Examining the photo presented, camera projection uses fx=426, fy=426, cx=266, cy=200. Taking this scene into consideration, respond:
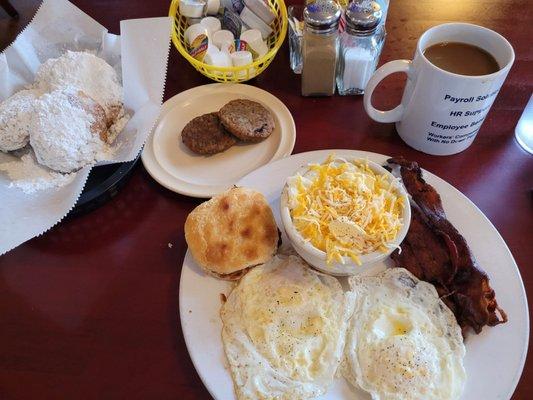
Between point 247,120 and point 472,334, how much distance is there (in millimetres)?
769

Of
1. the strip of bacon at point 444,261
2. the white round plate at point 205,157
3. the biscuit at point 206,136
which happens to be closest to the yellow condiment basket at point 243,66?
the white round plate at point 205,157

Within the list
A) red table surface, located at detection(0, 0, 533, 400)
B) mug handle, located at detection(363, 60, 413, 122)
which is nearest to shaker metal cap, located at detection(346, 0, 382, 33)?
mug handle, located at detection(363, 60, 413, 122)

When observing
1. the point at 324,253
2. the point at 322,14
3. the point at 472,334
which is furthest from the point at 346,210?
the point at 322,14

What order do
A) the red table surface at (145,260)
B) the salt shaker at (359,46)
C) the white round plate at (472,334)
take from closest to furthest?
the white round plate at (472,334), the red table surface at (145,260), the salt shaker at (359,46)

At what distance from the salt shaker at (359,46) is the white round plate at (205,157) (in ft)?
Answer: 0.73

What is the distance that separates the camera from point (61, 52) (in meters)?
1.39

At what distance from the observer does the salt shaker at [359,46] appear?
114cm

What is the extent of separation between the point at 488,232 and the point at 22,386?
41.6 inches

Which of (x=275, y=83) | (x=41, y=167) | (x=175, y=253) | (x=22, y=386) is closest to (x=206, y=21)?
(x=275, y=83)

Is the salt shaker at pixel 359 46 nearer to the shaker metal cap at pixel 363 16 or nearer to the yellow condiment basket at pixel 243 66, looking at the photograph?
the shaker metal cap at pixel 363 16

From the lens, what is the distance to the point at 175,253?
1.05 metres

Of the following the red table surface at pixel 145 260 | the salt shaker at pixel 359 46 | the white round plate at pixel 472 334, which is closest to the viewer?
the white round plate at pixel 472 334

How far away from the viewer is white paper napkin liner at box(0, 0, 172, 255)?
1.06m

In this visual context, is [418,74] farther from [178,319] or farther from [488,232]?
[178,319]
